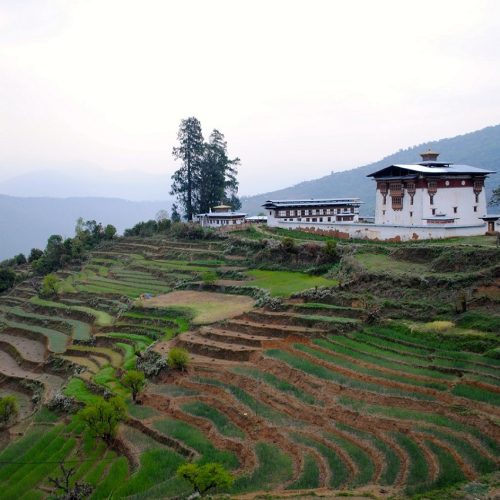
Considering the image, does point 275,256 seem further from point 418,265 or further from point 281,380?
point 281,380

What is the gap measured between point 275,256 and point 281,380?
21.3 meters

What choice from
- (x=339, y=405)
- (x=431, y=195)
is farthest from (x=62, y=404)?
(x=431, y=195)

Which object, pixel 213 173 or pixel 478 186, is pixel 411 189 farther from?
pixel 213 173

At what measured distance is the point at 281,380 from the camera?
27344mm

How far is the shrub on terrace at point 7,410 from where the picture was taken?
29.6m

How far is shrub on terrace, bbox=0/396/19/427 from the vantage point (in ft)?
97.0

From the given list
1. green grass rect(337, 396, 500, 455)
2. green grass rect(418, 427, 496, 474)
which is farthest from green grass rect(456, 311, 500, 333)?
green grass rect(418, 427, 496, 474)

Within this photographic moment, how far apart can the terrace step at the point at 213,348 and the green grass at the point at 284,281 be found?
20.7 ft

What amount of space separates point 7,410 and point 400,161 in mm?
152333

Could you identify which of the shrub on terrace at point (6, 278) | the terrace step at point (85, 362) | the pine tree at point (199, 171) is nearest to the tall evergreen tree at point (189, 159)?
the pine tree at point (199, 171)

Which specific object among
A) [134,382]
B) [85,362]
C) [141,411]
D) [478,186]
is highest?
[478,186]

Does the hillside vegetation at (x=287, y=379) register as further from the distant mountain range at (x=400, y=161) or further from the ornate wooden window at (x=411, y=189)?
the distant mountain range at (x=400, y=161)

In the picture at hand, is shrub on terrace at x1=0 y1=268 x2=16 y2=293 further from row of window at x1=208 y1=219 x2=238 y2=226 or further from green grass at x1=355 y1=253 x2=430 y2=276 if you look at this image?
green grass at x1=355 y1=253 x2=430 y2=276

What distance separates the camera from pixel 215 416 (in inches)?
1019
